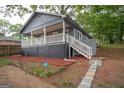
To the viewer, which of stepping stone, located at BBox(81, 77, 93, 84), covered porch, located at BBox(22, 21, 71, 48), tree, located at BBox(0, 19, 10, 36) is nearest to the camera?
stepping stone, located at BBox(81, 77, 93, 84)

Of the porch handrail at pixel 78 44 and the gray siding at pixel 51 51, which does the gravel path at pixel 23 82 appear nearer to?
the gray siding at pixel 51 51

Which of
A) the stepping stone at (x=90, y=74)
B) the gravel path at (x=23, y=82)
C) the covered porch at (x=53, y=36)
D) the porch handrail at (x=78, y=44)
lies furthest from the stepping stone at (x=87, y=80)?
the covered porch at (x=53, y=36)

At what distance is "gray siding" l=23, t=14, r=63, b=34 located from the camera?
48.7 ft

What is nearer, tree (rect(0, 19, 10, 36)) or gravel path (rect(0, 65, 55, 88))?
gravel path (rect(0, 65, 55, 88))

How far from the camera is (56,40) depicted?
→ 1488 centimetres

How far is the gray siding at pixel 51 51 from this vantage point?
544 inches

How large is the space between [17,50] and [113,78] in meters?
16.2

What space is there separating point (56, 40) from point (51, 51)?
1148 mm

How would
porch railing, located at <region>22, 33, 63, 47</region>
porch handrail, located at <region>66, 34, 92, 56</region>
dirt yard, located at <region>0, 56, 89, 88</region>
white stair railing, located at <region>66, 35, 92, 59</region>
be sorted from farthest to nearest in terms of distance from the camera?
porch railing, located at <region>22, 33, 63, 47</region> < porch handrail, located at <region>66, 34, 92, 56</region> < white stair railing, located at <region>66, 35, 92, 59</region> < dirt yard, located at <region>0, 56, 89, 88</region>

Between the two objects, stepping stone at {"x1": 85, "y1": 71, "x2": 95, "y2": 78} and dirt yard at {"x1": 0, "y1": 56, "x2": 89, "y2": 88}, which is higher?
stepping stone at {"x1": 85, "y1": 71, "x2": 95, "y2": 78}

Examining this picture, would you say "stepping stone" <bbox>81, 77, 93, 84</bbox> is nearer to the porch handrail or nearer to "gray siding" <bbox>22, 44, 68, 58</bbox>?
"gray siding" <bbox>22, 44, 68, 58</bbox>

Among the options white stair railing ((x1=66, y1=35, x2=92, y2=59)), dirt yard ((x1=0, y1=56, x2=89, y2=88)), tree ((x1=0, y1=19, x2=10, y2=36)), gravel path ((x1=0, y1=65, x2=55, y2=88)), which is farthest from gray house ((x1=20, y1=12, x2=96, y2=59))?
tree ((x1=0, y1=19, x2=10, y2=36))

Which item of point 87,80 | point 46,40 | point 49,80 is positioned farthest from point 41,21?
point 87,80

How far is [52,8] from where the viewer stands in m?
25.1
